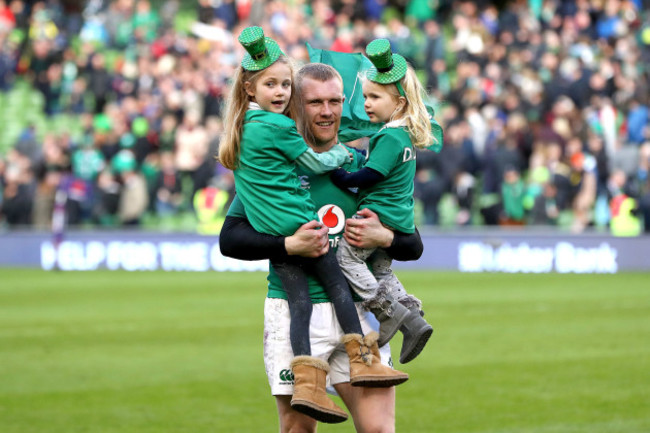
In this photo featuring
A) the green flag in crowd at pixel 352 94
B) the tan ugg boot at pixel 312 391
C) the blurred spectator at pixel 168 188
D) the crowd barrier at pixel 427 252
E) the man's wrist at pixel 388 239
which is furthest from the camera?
the blurred spectator at pixel 168 188

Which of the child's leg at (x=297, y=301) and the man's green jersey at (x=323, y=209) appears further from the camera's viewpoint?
the man's green jersey at (x=323, y=209)

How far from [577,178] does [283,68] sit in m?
17.4

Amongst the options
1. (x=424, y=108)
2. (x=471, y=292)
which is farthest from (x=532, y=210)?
(x=424, y=108)

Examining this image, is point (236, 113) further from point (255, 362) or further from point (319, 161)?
point (255, 362)

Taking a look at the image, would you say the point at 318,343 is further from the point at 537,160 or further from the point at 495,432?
the point at 537,160

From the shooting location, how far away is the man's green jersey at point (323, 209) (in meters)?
4.79

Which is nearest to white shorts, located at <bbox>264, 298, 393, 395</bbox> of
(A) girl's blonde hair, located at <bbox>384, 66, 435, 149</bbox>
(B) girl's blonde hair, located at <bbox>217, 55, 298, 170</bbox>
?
(B) girl's blonde hair, located at <bbox>217, 55, 298, 170</bbox>

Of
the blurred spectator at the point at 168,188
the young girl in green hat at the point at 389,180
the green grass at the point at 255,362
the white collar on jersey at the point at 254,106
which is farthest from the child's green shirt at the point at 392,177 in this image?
the blurred spectator at the point at 168,188

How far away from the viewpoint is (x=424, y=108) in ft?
16.1

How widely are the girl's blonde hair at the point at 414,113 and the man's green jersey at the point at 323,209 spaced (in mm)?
303

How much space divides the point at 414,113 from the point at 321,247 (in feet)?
2.30

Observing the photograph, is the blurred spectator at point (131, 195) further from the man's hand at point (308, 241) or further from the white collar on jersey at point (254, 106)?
the man's hand at point (308, 241)

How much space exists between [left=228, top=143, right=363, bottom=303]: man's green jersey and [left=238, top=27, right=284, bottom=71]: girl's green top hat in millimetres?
448

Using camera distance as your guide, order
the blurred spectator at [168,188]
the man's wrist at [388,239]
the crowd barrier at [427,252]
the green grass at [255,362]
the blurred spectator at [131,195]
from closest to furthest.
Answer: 1. the man's wrist at [388,239]
2. the green grass at [255,362]
3. the crowd barrier at [427,252]
4. the blurred spectator at [168,188]
5. the blurred spectator at [131,195]
